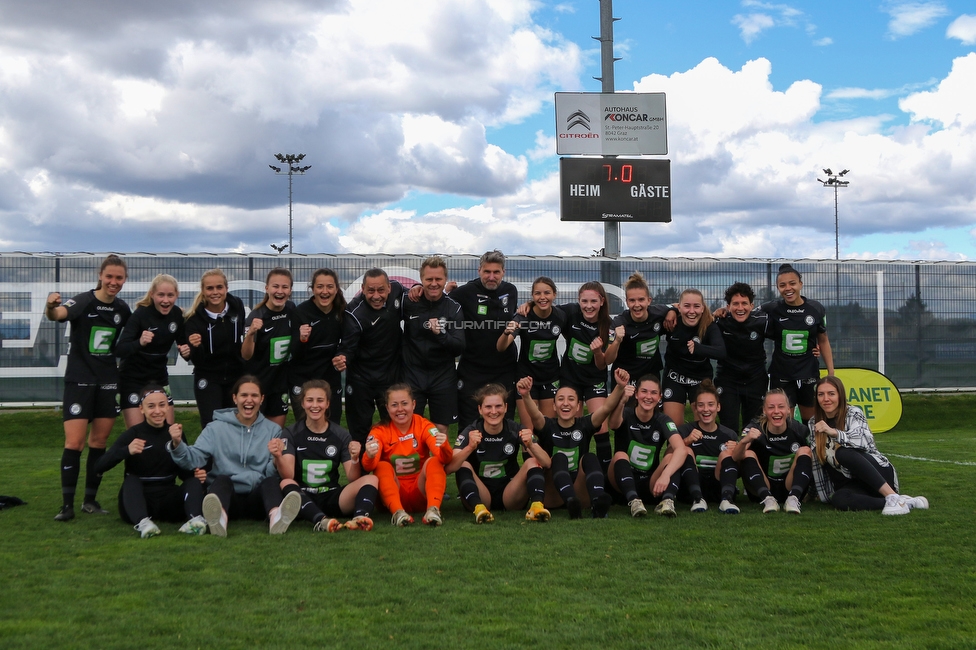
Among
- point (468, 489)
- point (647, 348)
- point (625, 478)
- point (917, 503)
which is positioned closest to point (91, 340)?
point (468, 489)

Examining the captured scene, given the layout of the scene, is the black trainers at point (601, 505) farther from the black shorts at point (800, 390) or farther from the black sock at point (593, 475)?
the black shorts at point (800, 390)

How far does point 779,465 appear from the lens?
5.86m

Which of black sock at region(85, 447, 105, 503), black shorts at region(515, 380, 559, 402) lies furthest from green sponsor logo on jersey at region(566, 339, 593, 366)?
black sock at region(85, 447, 105, 503)

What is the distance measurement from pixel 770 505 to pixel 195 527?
3.67m

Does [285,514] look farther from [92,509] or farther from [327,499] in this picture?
[92,509]

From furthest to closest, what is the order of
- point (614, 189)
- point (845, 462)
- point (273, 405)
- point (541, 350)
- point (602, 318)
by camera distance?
1. point (614, 189)
2. point (541, 350)
3. point (602, 318)
4. point (273, 405)
5. point (845, 462)

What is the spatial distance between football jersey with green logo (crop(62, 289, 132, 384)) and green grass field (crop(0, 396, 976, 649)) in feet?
3.20

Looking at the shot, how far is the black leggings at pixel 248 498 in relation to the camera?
5.01 metres

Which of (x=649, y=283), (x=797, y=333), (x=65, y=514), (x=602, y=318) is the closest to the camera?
(x=65, y=514)

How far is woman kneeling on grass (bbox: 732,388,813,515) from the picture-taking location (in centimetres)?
555

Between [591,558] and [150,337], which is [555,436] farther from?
[150,337]

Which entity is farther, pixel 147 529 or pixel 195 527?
pixel 195 527

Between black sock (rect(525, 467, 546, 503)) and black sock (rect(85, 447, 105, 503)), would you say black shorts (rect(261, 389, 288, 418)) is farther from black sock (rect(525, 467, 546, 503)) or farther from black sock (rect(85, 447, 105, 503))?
black sock (rect(525, 467, 546, 503))

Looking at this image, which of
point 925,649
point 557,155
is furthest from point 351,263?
point 925,649
